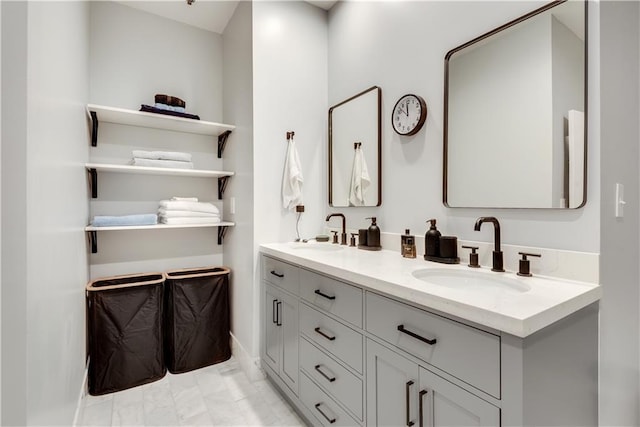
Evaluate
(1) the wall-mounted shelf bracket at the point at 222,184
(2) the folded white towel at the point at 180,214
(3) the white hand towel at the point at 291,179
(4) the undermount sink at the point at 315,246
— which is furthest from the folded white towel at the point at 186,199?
(4) the undermount sink at the point at 315,246

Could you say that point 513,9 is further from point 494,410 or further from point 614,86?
point 494,410

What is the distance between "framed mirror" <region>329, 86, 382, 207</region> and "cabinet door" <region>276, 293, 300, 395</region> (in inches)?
32.8

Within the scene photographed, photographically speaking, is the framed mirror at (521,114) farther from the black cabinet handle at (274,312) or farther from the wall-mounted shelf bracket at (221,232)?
the wall-mounted shelf bracket at (221,232)

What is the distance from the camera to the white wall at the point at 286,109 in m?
2.14

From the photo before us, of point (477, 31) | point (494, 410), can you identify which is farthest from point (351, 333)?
point (477, 31)

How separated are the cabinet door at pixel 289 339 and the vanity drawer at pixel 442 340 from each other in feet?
2.16

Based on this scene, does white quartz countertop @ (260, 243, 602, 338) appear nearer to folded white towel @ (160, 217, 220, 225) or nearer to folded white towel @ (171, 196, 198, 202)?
folded white towel @ (160, 217, 220, 225)

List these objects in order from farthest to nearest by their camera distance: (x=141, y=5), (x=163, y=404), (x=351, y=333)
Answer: (x=141, y=5) < (x=163, y=404) < (x=351, y=333)

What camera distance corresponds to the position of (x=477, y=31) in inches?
57.3

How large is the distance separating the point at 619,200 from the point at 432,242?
28.0 inches

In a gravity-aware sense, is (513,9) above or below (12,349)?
above

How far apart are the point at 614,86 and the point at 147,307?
8.96 feet

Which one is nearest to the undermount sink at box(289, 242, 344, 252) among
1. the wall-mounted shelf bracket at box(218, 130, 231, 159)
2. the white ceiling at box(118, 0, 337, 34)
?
the wall-mounted shelf bracket at box(218, 130, 231, 159)

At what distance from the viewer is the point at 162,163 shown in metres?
2.23
